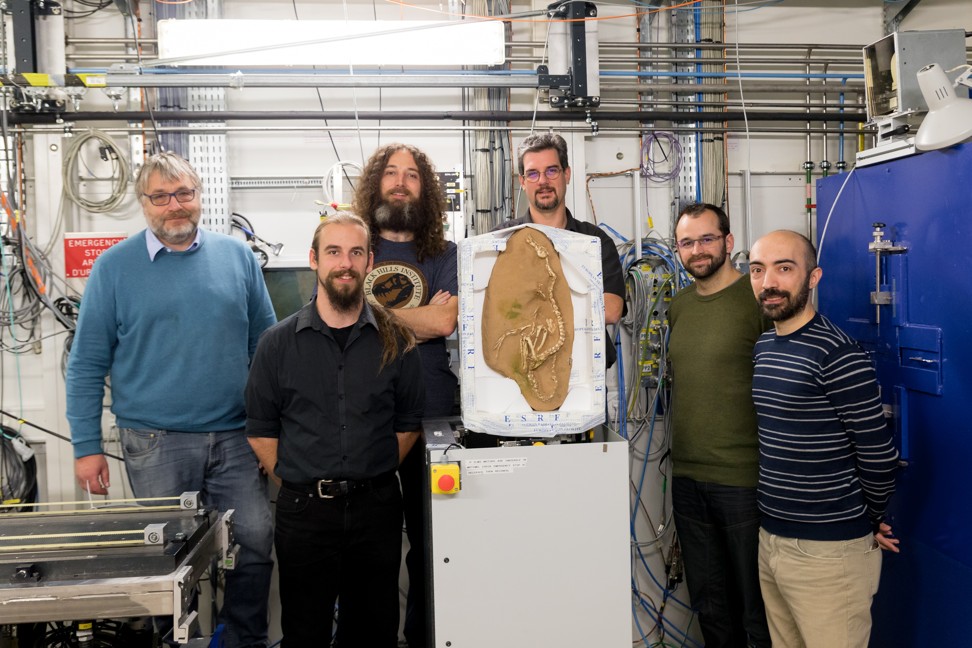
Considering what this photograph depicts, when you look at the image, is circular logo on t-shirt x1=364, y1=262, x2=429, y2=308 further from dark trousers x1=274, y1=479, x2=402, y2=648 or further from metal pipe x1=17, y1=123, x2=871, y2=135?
metal pipe x1=17, y1=123, x2=871, y2=135

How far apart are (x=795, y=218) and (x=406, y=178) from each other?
1.88 meters

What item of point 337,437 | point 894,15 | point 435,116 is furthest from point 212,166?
point 894,15

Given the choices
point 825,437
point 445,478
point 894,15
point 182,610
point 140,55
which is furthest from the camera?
point 894,15

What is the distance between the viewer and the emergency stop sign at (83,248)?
286cm

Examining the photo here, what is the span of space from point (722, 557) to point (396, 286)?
141 centimetres

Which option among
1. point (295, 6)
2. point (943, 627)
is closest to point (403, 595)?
point (943, 627)

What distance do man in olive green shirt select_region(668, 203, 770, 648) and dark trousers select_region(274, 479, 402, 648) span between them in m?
1.02

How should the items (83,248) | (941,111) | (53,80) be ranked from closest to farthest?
(941,111)
(53,80)
(83,248)

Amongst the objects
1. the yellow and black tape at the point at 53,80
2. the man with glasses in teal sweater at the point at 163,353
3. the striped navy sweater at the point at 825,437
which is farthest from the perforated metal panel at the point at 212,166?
the striped navy sweater at the point at 825,437

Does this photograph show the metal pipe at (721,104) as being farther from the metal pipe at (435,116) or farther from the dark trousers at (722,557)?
the dark trousers at (722,557)

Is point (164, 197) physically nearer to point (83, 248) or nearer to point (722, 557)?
point (83, 248)

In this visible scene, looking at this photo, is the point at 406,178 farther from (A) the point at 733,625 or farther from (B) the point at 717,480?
(A) the point at 733,625

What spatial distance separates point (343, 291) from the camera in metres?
2.03

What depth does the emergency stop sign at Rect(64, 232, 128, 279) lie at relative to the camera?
2.86 meters
